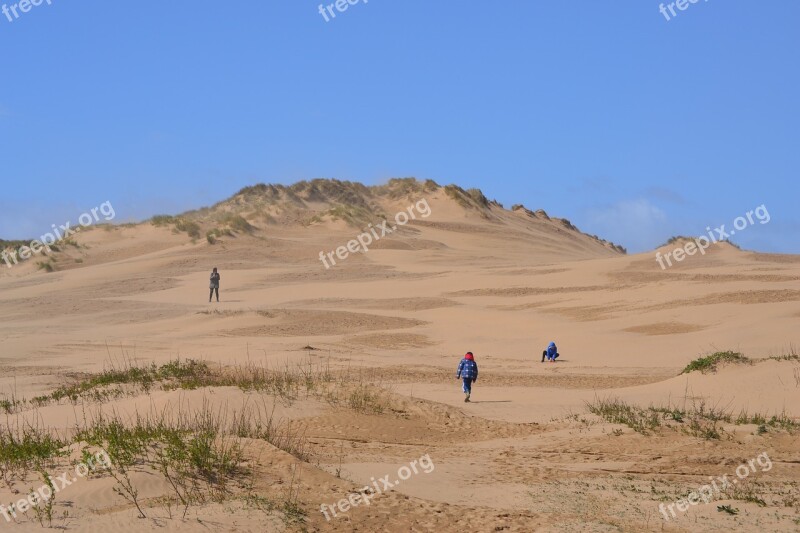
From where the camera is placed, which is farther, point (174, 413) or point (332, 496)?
point (174, 413)

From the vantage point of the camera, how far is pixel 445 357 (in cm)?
2445

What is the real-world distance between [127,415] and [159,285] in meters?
29.1

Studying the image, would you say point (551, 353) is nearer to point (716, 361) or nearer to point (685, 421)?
point (716, 361)

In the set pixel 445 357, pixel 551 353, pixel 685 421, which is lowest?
pixel 445 357

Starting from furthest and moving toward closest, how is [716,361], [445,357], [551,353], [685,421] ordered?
[445,357]
[551,353]
[716,361]
[685,421]

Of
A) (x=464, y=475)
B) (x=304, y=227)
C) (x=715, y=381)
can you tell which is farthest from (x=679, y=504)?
(x=304, y=227)

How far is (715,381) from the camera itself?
16.5m

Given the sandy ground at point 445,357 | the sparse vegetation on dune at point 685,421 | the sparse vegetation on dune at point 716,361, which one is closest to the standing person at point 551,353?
the sandy ground at point 445,357

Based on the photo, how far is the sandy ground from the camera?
26.0 feet

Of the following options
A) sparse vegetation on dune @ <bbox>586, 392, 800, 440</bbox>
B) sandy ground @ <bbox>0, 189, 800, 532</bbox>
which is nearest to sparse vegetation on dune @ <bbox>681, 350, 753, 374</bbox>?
sandy ground @ <bbox>0, 189, 800, 532</bbox>

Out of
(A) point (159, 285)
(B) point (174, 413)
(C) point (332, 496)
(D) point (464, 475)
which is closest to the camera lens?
(C) point (332, 496)

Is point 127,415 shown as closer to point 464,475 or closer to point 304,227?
point 464,475

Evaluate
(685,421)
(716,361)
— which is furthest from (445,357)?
(685,421)

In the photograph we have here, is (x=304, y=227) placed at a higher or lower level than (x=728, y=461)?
higher
